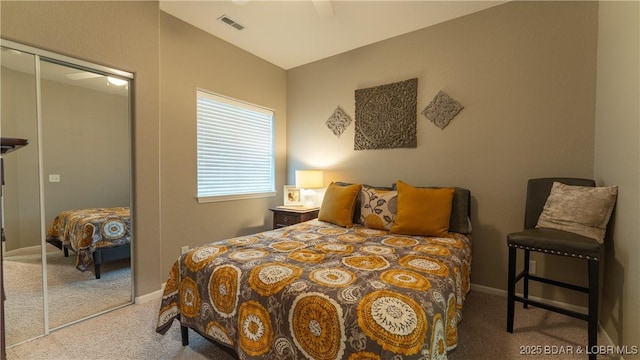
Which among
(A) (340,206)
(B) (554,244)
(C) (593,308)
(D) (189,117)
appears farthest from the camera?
(D) (189,117)

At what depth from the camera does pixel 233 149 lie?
342cm

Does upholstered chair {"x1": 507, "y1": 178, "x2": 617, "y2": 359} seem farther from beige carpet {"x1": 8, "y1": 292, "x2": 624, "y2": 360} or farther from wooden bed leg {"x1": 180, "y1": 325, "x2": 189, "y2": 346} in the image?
wooden bed leg {"x1": 180, "y1": 325, "x2": 189, "y2": 346}

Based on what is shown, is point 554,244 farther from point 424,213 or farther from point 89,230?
point 89,230

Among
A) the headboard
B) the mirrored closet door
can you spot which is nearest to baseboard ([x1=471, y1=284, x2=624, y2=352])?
the headboard

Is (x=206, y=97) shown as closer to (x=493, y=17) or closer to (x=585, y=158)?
(x=493, y=17)

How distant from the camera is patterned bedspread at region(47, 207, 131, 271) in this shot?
203 cm

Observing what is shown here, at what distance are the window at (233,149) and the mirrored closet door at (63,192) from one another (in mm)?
819

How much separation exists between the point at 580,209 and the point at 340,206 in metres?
1.81

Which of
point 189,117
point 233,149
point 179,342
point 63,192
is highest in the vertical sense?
point 189,117

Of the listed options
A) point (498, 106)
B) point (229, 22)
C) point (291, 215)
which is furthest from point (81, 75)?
point (498, 106)

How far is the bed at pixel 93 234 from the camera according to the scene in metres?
2.03

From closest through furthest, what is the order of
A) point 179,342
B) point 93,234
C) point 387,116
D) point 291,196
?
point 179,342 → point 93,234 → point 387,116 → point 291,196

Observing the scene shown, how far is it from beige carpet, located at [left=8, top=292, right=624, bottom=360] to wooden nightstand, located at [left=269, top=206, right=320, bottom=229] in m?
1.53

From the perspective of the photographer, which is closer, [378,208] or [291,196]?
[378,208]
